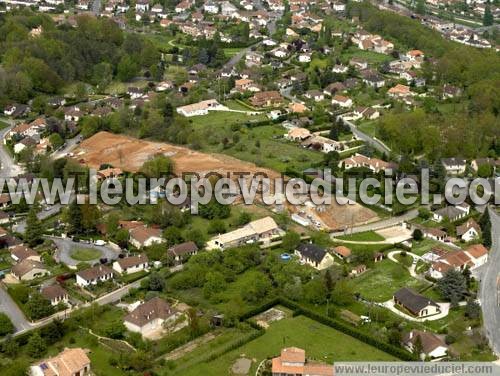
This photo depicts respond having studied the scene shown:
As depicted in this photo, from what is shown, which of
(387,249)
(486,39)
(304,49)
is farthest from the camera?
(486,39)

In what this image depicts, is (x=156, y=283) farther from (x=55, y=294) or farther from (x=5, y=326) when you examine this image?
(x=5, y=326)

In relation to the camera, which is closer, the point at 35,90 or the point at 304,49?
the point at 35,90

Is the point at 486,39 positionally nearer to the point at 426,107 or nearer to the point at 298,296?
the point at 426,107

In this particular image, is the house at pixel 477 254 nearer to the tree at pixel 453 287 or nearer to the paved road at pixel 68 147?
the tree at pixel 453 287

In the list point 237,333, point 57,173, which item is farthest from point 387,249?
point 57,173

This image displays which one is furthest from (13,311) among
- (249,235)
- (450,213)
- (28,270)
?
(450,213)

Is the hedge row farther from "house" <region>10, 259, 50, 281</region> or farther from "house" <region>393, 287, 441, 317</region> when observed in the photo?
"house" <region>10, 259, 50, 281</region>

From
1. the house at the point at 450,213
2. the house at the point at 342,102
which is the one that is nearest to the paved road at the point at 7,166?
the house at the point at 450,213
